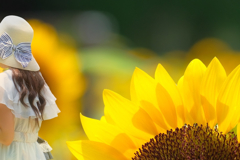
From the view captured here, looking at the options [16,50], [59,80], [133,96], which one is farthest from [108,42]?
[133,96]

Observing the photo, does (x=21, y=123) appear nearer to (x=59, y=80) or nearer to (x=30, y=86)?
(x=30, y=86)

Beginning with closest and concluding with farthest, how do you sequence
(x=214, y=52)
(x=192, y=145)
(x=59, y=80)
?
(x=192, y=145)
(x=59, y=80)
(x=214, y=52)

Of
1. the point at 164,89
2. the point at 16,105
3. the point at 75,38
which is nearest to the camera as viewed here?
the point at 164,89

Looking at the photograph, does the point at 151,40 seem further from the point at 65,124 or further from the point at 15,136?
the point at 15,136

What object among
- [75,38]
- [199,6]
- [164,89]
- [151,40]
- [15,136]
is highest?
[199,6]

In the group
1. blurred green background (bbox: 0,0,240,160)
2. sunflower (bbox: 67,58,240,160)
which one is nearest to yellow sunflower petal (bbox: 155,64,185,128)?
sunflower (bbox: 67,58,240,160)

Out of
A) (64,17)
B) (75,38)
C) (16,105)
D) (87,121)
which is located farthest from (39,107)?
(64,17)

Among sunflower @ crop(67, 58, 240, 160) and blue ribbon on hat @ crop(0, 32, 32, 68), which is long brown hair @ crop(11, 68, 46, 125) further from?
sunflower @ crop(67, 58, 240, 160)
